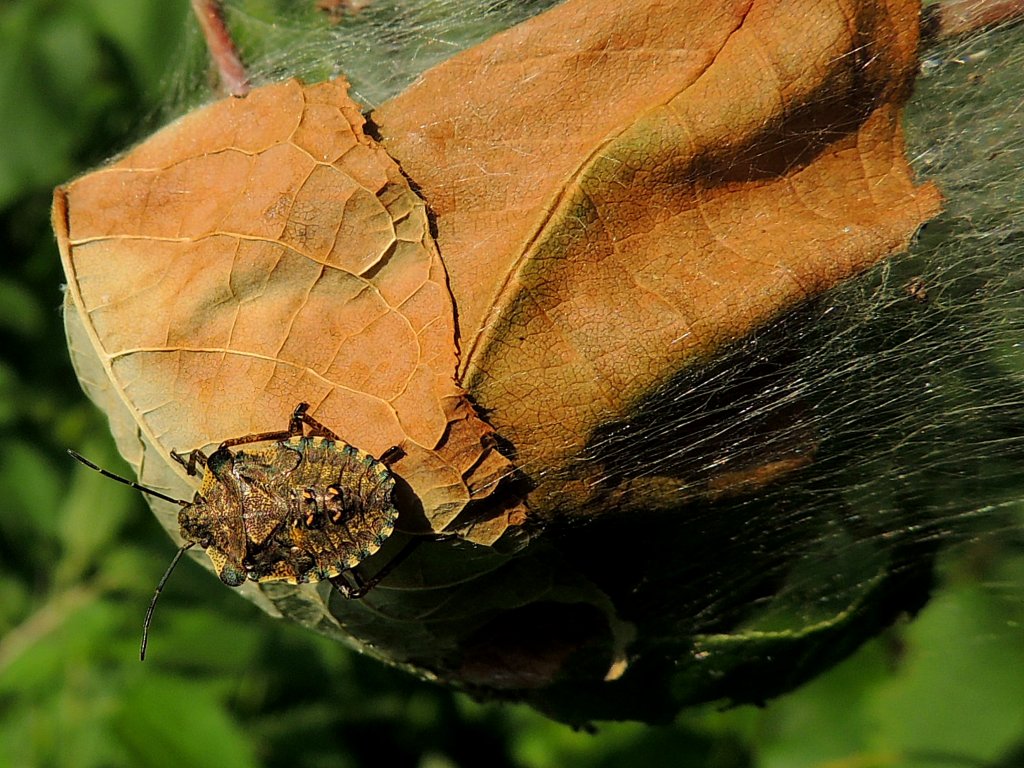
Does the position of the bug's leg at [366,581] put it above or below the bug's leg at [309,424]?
below

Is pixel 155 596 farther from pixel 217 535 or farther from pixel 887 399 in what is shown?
pixel 887 399

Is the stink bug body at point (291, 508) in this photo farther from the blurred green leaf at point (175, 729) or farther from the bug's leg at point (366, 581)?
the blurred green leaf at point (175, 729)

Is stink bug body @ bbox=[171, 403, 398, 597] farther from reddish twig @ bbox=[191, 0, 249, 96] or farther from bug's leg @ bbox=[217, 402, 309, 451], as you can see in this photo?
reddish twig @ bbox=[191, 0, 249, 96]

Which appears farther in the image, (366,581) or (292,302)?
(366,581)

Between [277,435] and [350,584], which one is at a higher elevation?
[277,435]

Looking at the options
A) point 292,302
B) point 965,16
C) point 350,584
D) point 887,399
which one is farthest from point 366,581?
point 965,16

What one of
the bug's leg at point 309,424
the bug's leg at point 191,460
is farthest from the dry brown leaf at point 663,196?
the bug's leg at point 191,460

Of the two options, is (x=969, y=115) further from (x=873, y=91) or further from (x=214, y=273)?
(x=214, y=273)
